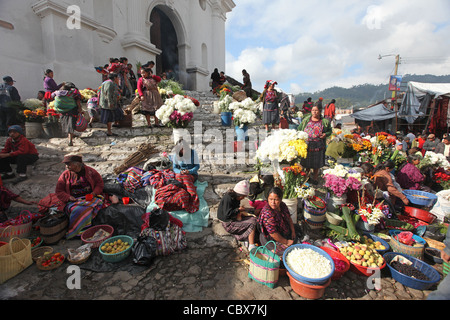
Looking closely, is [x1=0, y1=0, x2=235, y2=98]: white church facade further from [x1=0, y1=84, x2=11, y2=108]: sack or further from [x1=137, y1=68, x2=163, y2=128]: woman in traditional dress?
[x1=137, y1=68, x2=163, y2=128]: woman in traditional dress

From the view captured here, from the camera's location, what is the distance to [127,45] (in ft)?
36.4

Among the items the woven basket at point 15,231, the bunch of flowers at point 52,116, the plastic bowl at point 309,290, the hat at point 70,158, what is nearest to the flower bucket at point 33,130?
the bunch of flowers at point 52,116

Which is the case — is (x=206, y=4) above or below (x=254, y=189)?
above

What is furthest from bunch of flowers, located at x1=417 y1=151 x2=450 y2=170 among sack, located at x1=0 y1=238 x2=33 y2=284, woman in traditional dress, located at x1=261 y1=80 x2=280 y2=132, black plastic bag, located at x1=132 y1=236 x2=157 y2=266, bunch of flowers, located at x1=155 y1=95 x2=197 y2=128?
sack, located at x1=0 y1=238 x2=33 y2=284

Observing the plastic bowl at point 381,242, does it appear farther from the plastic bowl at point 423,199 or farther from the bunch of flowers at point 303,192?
the plastic bowl at point 423,199

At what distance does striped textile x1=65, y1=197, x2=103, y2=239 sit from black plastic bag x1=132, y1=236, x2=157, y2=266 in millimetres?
1178

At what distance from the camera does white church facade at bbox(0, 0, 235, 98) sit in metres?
7.67

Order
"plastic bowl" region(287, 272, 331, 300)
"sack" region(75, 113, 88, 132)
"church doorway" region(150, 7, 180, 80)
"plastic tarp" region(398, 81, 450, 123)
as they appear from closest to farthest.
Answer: "plastic bowl" region(287, 272, 331, 300)
"sack" region(75, 113, 88, 132)
"plastic tarp" region(398, 81, 450, 123)
"church doorway" region(150, 7, 180, 80)
